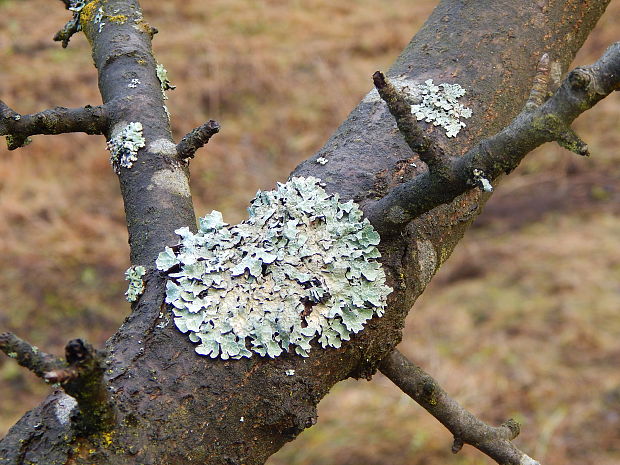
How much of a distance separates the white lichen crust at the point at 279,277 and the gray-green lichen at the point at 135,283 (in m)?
0.04

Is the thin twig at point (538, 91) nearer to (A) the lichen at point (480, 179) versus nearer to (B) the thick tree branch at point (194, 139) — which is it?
(A) the lichen at point (480, 179)

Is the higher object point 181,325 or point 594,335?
point 594,335

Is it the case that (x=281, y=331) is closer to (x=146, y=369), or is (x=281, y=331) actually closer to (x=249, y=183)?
(x=146, y=369)

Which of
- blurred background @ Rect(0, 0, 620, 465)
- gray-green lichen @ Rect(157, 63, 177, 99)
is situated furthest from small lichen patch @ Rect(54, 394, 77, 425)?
blurred background @ Rect(0, 0, 620, 465)

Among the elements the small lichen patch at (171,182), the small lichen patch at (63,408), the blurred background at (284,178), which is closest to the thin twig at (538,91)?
the small lichen patch at (171,182)

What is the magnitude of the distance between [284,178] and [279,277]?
451cm

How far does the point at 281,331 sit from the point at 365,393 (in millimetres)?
2834

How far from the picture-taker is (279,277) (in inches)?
38.1

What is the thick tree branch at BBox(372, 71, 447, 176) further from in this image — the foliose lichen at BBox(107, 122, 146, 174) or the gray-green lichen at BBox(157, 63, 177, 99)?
the gray-green lichen at BBox(157, 63, 177, 99)

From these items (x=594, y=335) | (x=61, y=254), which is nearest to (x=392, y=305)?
(x=594, y=335)

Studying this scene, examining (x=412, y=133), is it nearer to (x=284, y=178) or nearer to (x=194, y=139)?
(x=194, y=139)

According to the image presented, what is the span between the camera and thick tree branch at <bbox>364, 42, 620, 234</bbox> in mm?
747

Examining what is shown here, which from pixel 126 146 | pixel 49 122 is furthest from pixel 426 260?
pixel 49 122

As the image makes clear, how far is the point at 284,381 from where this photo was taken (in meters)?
0.92
